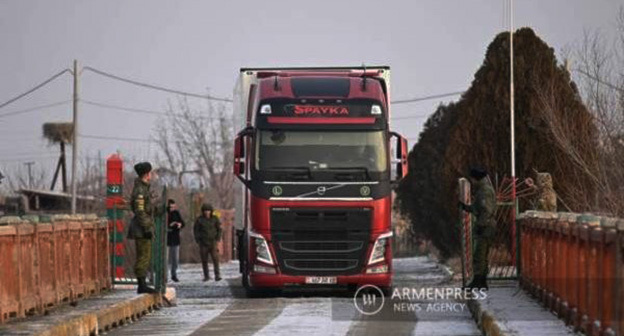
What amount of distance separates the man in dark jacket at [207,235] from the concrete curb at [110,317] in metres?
9.98

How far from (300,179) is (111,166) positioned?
4.98 meters

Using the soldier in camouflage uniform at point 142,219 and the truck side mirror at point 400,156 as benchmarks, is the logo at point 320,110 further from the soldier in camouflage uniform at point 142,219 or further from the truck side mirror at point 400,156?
the soldier in camouflage uniform at point 142,219

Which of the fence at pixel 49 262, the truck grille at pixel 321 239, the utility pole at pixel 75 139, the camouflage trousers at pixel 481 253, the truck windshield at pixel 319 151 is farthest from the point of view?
the utility pole at pixel 75 139

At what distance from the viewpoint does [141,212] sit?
81.0ft

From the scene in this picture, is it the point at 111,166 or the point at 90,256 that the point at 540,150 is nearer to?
the point at 111,166

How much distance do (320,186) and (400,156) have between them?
5.33 ft

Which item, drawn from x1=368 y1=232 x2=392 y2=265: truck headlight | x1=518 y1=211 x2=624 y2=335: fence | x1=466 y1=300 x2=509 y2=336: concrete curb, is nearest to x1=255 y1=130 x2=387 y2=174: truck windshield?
x1=368 y1=232 x2=392 y2=265: truck headlight

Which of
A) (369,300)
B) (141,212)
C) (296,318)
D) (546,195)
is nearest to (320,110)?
(369,300)

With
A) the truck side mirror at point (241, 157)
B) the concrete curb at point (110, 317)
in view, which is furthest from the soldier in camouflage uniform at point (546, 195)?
the concrete curb at point (110, 317)

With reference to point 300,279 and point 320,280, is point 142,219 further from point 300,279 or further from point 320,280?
point 320,280

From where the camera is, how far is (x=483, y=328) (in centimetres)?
1986

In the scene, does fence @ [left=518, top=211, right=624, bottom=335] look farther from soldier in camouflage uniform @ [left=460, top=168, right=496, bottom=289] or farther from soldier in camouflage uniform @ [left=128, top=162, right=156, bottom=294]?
soldier in camouflage uniform @ [left=128, top=162, right=156, bottom=294]

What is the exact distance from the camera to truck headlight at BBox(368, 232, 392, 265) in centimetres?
2772

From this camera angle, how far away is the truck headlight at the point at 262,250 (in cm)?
2766
